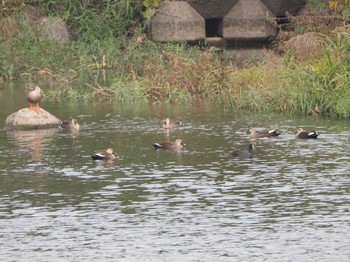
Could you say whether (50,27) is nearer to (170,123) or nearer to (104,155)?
(170,123)

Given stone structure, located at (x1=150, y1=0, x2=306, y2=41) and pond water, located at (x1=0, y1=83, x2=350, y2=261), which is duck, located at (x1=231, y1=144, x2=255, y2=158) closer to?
pond water, located at (x1=0, y1=83, x2=350, y2=261)

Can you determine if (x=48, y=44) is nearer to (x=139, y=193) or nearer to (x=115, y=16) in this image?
(x=115, y=16)

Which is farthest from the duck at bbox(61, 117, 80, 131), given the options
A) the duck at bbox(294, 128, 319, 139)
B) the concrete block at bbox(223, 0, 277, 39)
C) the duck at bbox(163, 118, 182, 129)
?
the concrete block at bbox(223, 0, 277, 39)

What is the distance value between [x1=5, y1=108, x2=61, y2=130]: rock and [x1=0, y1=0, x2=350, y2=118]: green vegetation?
4632 mm

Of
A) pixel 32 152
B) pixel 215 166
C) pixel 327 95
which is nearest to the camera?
pixel 215 166

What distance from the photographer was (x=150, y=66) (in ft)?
103

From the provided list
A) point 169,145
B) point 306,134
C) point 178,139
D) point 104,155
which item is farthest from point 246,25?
point 104,155

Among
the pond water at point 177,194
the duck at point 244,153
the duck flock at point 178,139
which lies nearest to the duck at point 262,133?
the duck flock at point 178,139

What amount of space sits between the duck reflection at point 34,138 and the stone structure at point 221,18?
1317 centimetres

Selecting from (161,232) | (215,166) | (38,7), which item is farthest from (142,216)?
(38,7)

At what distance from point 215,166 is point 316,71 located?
737cm

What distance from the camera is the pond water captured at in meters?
14.0

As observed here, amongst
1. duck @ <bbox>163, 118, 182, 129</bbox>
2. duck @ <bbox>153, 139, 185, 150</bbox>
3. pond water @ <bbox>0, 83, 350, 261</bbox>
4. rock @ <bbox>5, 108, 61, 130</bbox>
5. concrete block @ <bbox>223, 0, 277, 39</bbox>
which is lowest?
pond water @ <bbox>0, 83, 350, 261</bbox>

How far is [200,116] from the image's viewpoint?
86.3ft
